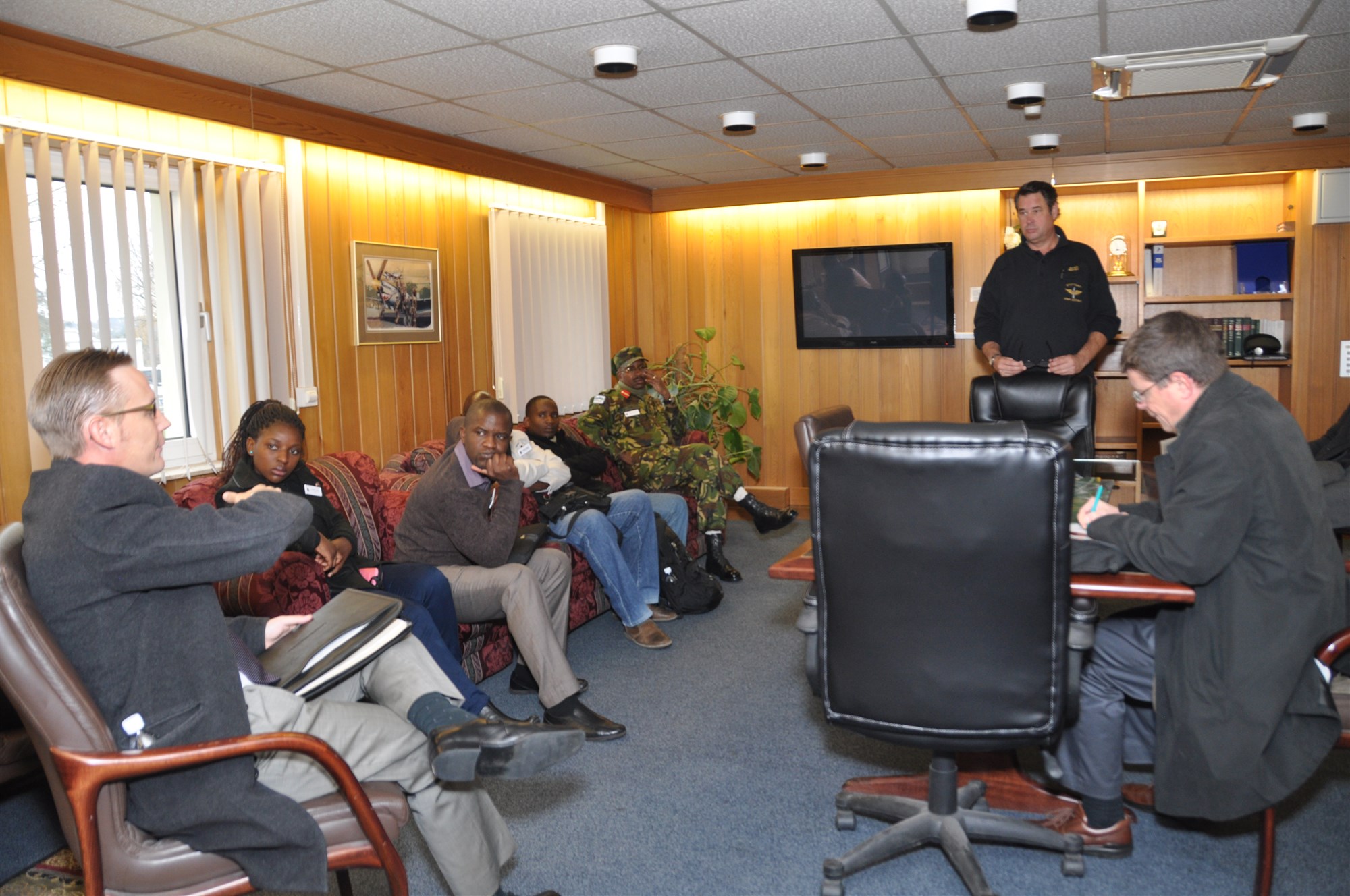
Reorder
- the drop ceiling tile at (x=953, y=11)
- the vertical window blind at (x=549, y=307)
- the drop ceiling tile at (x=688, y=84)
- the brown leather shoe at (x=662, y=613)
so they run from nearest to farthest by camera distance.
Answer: the drop ceiling tile at (x=953, y=11)
the drop ceiling tile at (x=688, y=84)
the brown leather shoe at (x=662, y=613)
the vertical window blind at (x=549, y=307)

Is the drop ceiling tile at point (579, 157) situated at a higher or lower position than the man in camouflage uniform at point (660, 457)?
higher

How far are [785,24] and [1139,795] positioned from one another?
2.64 m

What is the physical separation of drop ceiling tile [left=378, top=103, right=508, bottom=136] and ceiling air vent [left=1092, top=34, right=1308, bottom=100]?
107 inches

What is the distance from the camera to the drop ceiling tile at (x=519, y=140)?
202 inches

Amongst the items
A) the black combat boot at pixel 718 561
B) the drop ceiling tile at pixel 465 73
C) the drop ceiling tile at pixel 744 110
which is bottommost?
the black combat boot at pixel 718 561

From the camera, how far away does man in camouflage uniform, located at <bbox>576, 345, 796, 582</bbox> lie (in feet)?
18.0

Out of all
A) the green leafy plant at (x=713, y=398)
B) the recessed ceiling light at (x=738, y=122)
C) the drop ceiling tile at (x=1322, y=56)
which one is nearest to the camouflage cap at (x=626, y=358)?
the green leafy plant at (x=713, y=398)

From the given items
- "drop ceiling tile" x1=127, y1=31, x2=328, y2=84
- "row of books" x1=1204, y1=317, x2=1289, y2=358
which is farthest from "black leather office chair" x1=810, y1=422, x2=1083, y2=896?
"row of books" x1=1204, y1=317, x2=1289, y2=358

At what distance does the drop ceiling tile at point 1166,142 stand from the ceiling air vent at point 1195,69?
1.35m

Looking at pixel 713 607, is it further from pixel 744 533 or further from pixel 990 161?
A: pixel 990 161

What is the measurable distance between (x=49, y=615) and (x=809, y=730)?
2.39 meters

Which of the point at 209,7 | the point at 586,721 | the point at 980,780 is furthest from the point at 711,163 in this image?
the point at 980,780

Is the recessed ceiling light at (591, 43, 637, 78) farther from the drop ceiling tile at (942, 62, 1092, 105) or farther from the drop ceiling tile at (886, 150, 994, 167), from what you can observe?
the drop ceiling tile at (886, 150, 994, 167)

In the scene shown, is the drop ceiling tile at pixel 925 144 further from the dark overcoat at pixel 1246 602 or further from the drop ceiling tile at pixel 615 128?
the dark overcoat at pixel 1246 602
